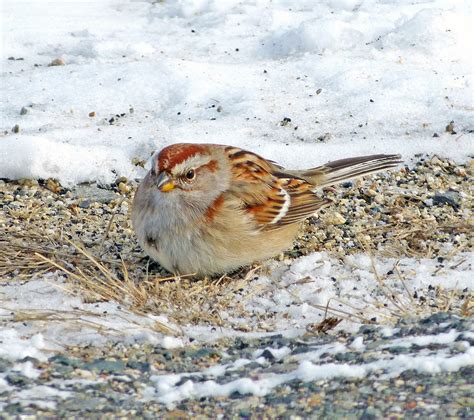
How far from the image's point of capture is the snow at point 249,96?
16.5 feet

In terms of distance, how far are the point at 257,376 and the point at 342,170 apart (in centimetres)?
242

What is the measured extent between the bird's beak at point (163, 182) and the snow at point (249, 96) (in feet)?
2.07

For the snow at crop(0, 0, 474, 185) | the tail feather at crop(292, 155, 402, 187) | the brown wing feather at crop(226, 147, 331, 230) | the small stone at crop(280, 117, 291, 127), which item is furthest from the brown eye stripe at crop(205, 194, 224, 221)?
the small stone at crop(280, 117, 291, 127)

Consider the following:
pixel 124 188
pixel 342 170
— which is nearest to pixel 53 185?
pixel 124 188

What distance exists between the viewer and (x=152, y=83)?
7.55 m

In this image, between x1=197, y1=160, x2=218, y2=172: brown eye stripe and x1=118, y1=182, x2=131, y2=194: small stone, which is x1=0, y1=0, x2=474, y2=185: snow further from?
x1=197, y1=160, x2=218, y2=172: brown eye stripe

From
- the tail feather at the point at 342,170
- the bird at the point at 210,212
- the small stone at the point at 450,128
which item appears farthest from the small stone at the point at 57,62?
the small stone at the point at 450,128

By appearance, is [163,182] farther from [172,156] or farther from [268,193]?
[268,193]

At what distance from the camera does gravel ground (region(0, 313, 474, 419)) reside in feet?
11.5

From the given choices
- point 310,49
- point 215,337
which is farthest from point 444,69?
point 215,337

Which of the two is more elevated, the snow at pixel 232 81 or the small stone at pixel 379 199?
the snow at pixel 232 81

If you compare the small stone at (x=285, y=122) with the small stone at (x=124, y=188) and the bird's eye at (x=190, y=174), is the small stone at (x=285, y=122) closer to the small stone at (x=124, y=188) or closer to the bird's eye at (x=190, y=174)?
the small stone at (x=124, y=188)

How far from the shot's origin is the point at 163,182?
497cm

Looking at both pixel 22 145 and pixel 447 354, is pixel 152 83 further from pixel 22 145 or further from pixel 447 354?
pixel 447 354
